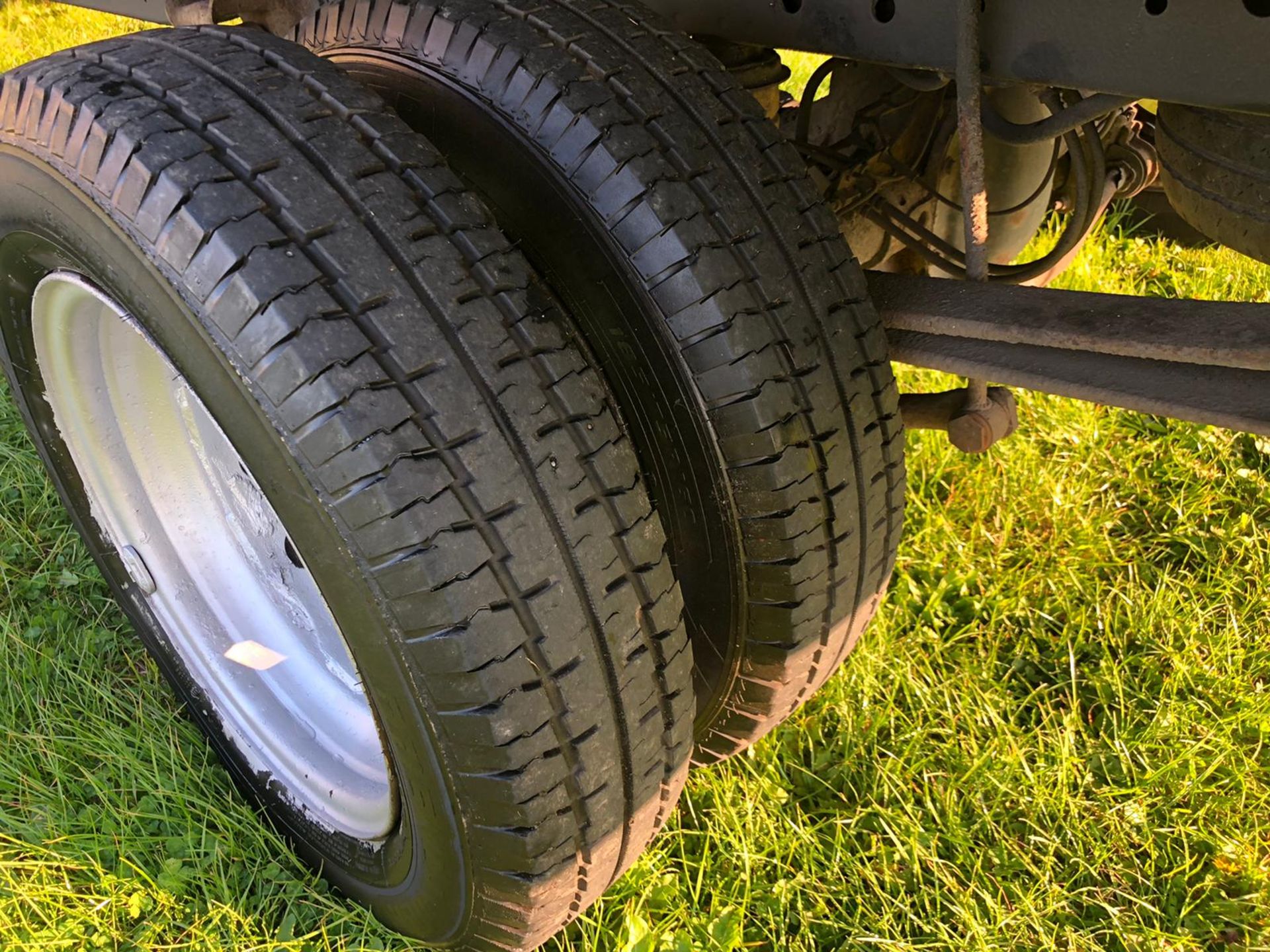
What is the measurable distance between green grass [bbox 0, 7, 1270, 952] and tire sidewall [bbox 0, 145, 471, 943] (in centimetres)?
15

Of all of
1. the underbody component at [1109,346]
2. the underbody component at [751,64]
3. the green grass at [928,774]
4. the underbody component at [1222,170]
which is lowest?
the green grass at [928,774]

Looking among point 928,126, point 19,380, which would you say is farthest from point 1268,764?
point 19,380

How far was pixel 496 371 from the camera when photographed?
1283 mm

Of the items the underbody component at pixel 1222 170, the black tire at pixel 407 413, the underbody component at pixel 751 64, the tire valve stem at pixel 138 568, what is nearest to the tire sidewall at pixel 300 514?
the black tire at pixel 407 413

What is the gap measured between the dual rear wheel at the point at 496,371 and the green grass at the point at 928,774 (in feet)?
0.74

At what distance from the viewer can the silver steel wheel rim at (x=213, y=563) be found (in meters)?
→ 1.89

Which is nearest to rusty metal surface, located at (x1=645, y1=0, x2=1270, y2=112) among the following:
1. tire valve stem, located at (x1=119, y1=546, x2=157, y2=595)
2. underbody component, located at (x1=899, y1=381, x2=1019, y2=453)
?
underbody component, located at (x1=899, y1=381, x2=1019, y2=453)

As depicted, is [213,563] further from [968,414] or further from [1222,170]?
[1222,170]

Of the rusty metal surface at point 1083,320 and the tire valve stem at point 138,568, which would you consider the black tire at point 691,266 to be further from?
the tire valve stem at point 138,568

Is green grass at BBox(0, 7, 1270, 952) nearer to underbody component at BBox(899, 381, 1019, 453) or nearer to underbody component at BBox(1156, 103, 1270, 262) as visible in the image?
underbody component at BBox(899, 381, 1019, 453)

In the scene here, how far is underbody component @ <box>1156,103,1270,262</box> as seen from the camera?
1.46 m

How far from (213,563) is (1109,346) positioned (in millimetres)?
1653

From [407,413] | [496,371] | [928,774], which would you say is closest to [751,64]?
[496,371]

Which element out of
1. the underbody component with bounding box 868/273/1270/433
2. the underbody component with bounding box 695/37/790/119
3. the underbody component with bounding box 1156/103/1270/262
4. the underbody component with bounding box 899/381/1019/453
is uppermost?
the underbody component with bounding box 695/37/790/119
